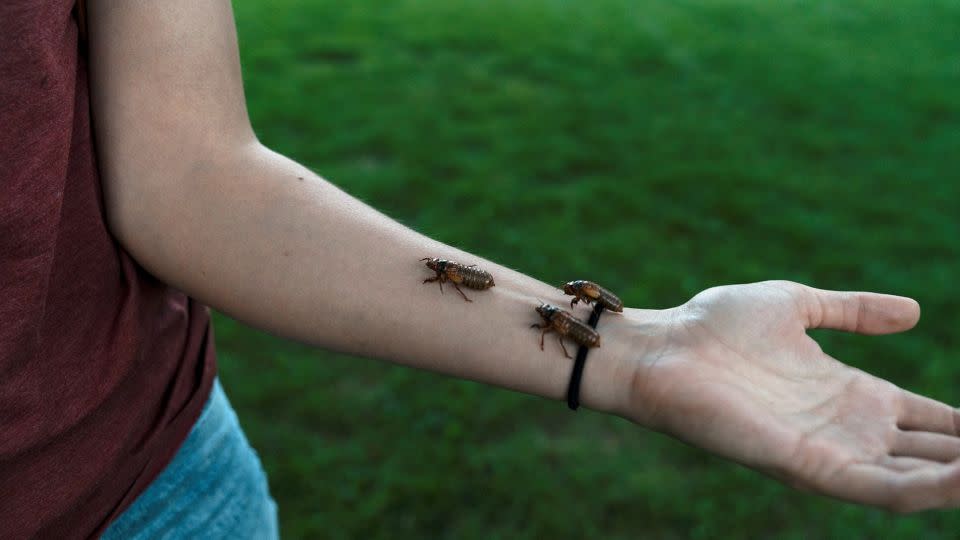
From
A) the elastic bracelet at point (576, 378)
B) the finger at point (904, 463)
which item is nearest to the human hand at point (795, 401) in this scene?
the finger at point (904, 463)

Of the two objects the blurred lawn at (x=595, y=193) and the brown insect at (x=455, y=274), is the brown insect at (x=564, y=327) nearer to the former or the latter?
the brown insect at (x=455, y=274)

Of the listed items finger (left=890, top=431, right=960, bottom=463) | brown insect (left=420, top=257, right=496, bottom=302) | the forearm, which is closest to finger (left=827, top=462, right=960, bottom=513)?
finger (left=890, top=431, right=960, bottom=463)

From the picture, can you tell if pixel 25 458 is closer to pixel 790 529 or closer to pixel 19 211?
pixel 19 211

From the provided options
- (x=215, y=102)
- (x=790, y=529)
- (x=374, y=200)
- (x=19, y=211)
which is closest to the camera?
(x=19, y=211)

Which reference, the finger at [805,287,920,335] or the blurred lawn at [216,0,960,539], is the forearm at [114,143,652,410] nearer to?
the finger at [805,287,920,335]

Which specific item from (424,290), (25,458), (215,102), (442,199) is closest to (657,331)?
(424,290)

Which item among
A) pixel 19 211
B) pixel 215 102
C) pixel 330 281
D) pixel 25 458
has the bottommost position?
pixel 25 458

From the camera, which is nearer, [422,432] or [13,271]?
[13,271]
